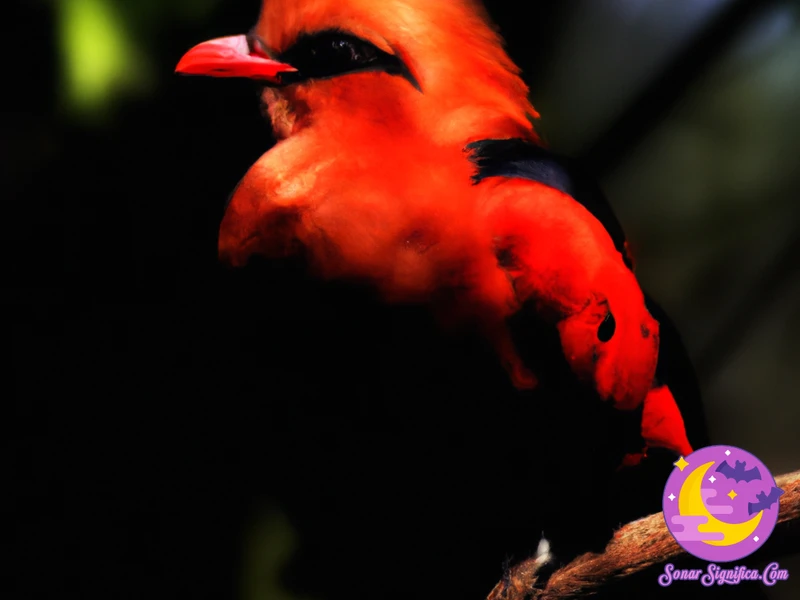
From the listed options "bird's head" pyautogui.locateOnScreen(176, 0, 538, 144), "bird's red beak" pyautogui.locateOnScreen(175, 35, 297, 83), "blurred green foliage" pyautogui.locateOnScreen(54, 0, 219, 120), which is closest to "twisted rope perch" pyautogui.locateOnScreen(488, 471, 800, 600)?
"bird's head" pyautogui.locateOnScreen(176, 0, 538, 144)

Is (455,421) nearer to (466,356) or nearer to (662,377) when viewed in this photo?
(466,356)

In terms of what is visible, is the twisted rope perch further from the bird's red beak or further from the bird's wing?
the bird's red beak

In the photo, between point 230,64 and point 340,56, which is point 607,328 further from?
point 230,64

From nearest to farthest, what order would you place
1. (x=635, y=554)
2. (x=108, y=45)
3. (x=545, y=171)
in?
(x=635, y=554)
(x=545, y=171)
(x=108, y=45)

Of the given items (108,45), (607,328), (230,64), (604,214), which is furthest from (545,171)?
(108,45)

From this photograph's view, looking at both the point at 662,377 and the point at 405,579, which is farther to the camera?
the point at 405,579

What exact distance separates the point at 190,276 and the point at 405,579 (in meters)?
0.64

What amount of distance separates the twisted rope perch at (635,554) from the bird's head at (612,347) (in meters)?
0.16

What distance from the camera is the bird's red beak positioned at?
0.96 m

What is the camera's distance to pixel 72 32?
3.59 ft

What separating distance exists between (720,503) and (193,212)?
0.91 metres

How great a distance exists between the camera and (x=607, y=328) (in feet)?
2.94

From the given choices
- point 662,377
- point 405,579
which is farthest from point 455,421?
point 405,579

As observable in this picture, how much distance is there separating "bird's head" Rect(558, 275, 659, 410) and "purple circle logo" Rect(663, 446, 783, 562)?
0.54 feet
